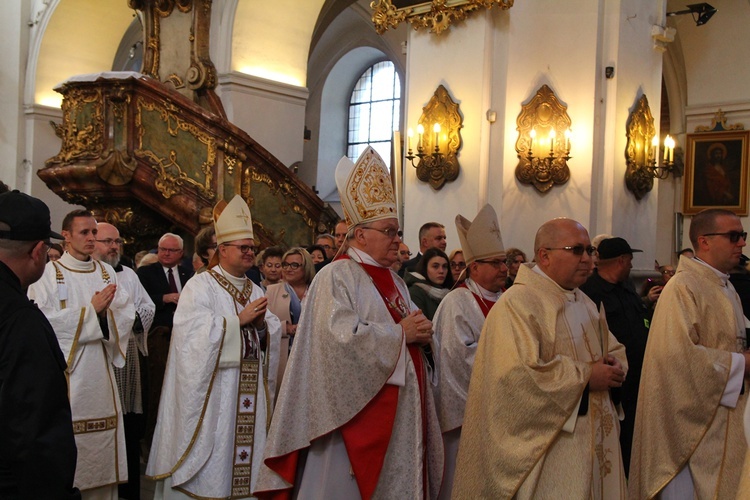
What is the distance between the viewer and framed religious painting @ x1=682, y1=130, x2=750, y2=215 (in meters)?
12.8

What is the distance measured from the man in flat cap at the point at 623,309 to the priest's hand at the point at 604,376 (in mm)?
1897

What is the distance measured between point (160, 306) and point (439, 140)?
11.5 feet

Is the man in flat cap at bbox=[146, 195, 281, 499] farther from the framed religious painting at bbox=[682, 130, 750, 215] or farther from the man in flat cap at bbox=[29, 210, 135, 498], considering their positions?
the framed religious painting at bbox=[682, 130, 750, 215]

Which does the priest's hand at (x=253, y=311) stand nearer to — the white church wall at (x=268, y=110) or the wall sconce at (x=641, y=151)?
the wall sconce at (x=641, y=151)

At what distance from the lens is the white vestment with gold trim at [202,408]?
510cm

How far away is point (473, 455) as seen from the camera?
3.94m

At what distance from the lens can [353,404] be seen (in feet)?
13.3

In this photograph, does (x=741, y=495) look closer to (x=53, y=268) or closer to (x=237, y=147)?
(x=53, y=268)

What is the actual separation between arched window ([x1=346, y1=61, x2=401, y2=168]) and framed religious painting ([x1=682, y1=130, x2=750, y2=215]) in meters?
7.75

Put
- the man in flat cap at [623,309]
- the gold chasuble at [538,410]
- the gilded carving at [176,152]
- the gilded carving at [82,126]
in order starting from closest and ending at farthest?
the gold chasuble at [538,410]
the man in flat cap at [623,309]
the gilded carving at [82,126]
the gilded carving at [176,152]

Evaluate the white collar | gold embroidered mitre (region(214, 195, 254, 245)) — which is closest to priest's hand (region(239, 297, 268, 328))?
gold embroidered mitre (region(214, 195, 254, 245))

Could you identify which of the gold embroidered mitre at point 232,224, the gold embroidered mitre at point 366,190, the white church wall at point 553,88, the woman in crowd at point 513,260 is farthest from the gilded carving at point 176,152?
the gold embroidered mitre at point 366,190

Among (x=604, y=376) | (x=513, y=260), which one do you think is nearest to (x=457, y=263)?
(x=513, y=260)

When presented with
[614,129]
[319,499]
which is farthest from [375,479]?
[614,129]
